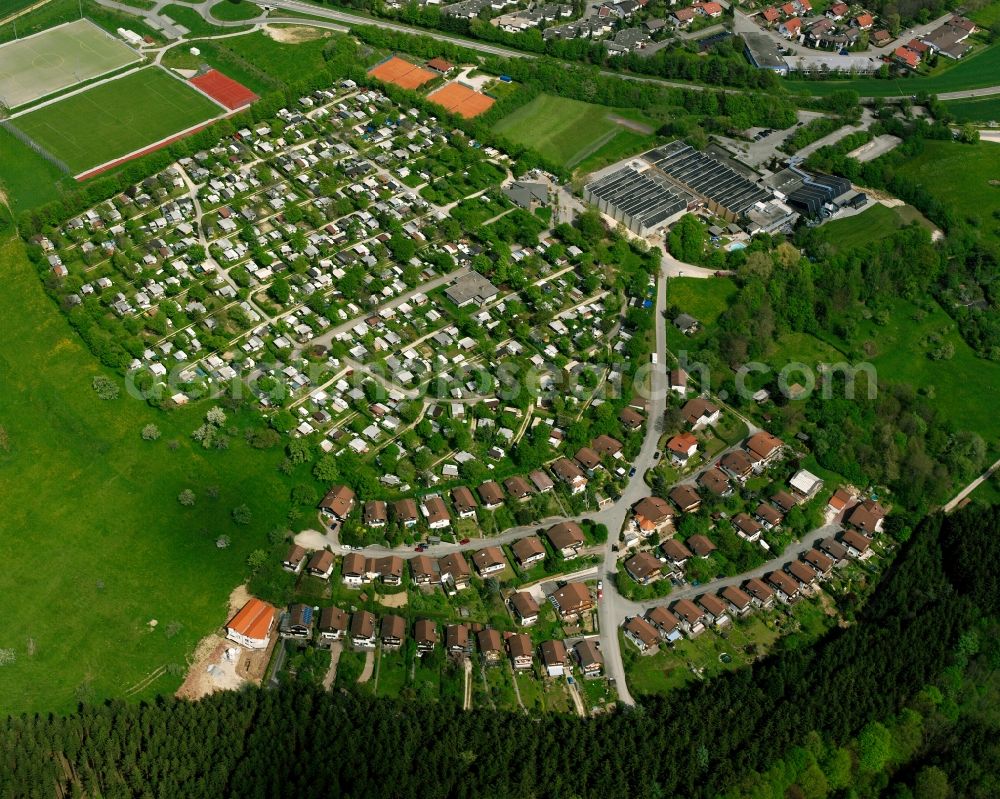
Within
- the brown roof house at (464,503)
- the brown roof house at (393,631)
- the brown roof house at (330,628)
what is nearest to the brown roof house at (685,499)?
the brown roof house at (464,503)

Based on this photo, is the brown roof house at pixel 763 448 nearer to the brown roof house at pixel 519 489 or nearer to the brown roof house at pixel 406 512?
the brown roof house at pixel 519 489

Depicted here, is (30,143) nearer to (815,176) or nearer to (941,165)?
(815,176)

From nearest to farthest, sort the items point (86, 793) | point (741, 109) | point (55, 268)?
point (86, 793)
point (55, 268)
point (741, 109)

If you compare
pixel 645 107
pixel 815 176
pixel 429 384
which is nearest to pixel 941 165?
pixel 815 176

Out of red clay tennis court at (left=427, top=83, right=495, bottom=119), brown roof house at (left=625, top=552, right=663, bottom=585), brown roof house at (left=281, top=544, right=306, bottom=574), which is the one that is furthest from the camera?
red clay tennis court at (left=427, top=83, right=495, bottom=119)

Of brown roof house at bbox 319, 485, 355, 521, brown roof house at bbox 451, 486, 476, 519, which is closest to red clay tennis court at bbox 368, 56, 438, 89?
brown roof house at bbox 319, 485, 355, 521

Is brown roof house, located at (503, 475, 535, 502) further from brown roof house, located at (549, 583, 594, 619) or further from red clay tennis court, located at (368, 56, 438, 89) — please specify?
red clay tennis court, located at (368, 56, 438, 89)
